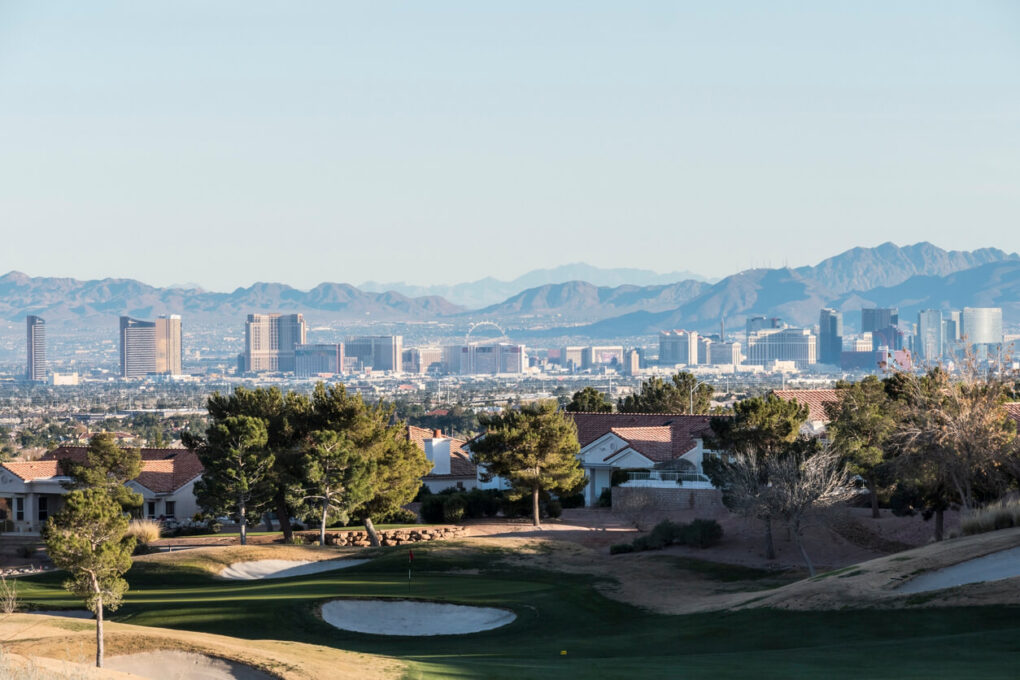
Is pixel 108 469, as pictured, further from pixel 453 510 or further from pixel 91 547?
pixel 91 547

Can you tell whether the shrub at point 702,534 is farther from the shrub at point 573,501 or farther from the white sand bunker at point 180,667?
the white sand bunker at point 180,667

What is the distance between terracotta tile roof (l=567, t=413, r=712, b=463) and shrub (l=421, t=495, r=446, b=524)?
8.45 metres

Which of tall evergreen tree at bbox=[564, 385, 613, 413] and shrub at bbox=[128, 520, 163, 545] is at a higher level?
tall evergreen tree at bbox=[564, 385, 613, 413]

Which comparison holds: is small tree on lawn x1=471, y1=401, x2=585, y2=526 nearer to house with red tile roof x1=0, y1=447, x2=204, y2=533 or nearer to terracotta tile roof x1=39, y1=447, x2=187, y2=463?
house with red tile roof x1=0, y1=447, x2=204, y2=533

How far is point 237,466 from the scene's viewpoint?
2104 inches

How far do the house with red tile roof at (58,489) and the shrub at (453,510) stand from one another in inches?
674

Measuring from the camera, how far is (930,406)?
4744cm

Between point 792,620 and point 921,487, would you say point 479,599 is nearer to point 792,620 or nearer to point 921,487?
point 792,620

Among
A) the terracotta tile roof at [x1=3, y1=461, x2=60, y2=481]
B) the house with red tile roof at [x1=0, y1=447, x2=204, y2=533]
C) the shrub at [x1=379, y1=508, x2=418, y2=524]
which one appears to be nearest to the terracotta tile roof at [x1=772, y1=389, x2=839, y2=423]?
the shrub at [x1=379, y1=508, x2=418, y2=524]

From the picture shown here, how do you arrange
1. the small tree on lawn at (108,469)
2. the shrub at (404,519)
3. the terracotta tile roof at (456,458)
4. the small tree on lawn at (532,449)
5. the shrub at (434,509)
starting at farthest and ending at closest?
the terracotta tile roof at (456,458), the small tree on lawn at (108,469), the shrub at (404,519), the shrub at (434,509), the small tree on lawn at (532,449)

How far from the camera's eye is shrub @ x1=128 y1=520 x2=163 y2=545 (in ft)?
186

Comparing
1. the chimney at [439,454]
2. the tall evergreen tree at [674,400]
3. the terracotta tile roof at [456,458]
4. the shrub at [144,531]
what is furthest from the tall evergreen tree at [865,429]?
the shrub at [144,531]

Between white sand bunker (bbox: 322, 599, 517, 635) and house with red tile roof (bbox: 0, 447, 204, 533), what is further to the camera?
house with red tile roof (bbox: 0, 447, 204, 533)

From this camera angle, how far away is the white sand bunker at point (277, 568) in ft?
149
